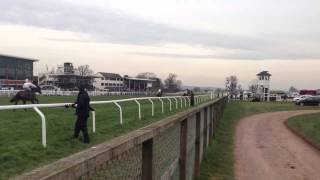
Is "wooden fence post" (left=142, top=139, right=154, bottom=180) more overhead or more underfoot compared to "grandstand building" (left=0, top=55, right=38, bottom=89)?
more underfoot

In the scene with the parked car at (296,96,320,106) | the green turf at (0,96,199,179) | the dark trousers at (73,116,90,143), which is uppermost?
the dark trousers at (73,116,90,143)

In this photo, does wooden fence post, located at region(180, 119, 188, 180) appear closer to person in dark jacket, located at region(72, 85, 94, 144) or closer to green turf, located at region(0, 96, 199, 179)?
green turf, located at region(0, 96, 199, 179)

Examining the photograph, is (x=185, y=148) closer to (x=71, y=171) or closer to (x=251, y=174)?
(x=71, y=171)

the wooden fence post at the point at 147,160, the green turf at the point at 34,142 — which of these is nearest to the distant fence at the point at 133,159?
the wooden fence post at the point at 147,160

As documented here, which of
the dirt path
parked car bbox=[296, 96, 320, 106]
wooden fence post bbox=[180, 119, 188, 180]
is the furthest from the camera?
parked car bbox=[296, 96, 320, 106]

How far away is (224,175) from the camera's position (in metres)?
14.5

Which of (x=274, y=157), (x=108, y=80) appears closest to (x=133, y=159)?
(x=274, y=157)

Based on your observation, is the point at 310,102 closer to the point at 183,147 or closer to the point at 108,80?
the point at 183,147

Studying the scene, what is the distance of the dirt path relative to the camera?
14802 millimetres

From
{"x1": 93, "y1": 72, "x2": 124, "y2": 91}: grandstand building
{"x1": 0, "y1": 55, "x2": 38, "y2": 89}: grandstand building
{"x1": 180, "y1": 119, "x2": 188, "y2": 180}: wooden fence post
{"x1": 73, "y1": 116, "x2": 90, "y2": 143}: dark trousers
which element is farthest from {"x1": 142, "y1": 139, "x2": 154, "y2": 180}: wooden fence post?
{"x1": 93, "y1": 72, "x2": 124, "y2": 91}: grandstand building

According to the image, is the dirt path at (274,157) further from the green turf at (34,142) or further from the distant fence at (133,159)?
the distant fence at (133,159)

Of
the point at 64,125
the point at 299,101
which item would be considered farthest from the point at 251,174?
the point at 299,101

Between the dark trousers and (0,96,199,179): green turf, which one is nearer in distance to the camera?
(0,96,199,179): green turf

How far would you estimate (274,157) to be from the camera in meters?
18.5
